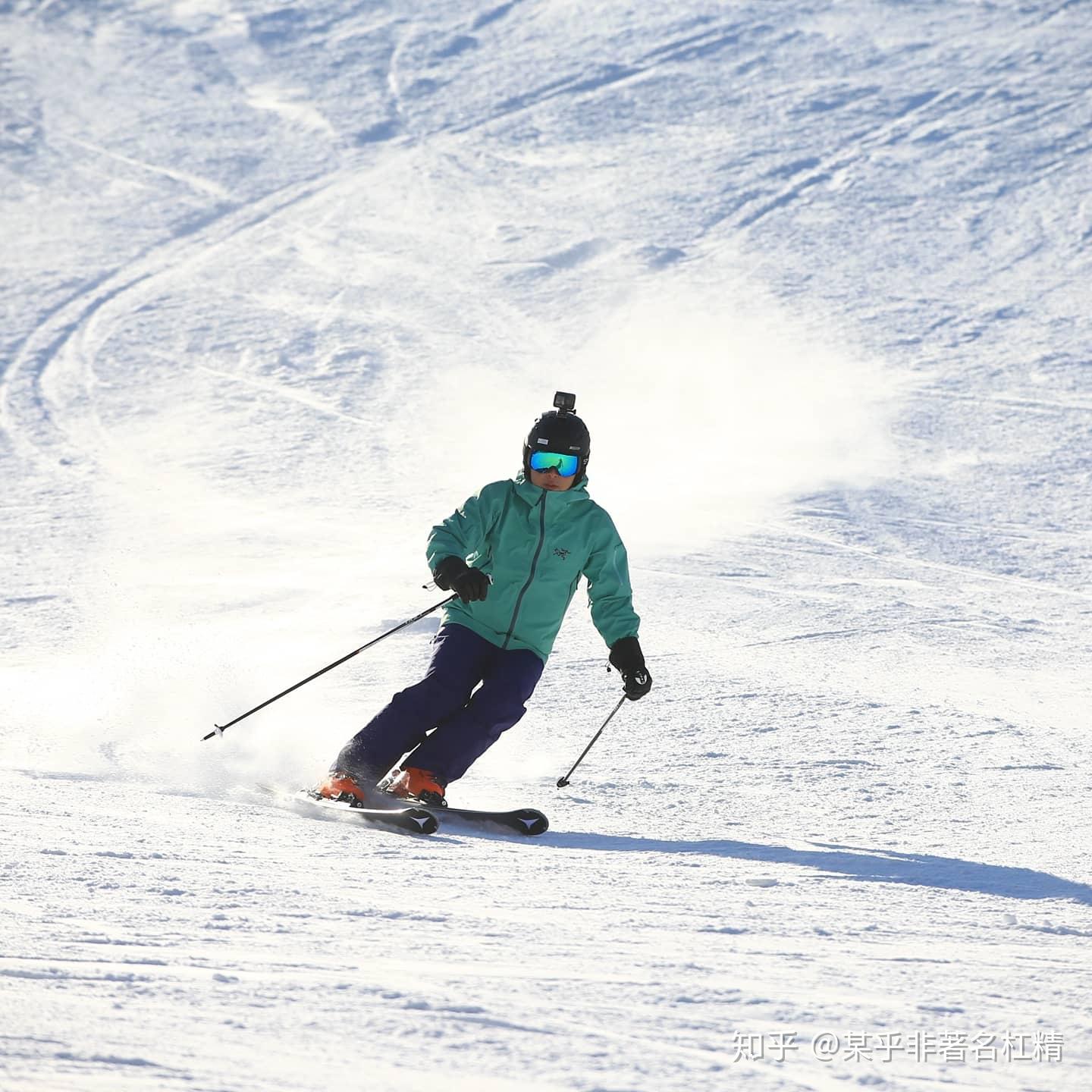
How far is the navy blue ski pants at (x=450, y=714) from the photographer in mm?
3939

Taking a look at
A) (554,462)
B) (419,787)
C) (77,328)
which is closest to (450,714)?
(419,787)

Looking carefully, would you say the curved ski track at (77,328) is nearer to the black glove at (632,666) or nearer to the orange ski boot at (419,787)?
the orange ski boot at (419,787)

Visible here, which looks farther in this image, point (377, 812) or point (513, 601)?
point (513, 601)

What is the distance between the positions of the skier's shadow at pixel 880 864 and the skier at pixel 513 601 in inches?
19.7

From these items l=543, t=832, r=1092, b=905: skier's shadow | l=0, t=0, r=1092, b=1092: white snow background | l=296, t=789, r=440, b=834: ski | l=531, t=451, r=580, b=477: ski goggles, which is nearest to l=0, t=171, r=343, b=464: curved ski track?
l=0, t=0, r=1092, b=1092: white snow background

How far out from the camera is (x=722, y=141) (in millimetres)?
15633

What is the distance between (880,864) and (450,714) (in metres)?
1.36

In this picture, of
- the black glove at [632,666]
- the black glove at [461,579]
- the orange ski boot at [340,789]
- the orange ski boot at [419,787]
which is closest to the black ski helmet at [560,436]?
the black glove at [461,579]

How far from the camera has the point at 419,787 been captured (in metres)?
3.89

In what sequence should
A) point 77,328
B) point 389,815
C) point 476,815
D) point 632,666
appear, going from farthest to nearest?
point 77,328 < point 632,666 < point 476,815 < point 389,815

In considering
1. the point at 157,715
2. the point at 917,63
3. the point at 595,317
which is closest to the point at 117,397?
the point at 595,317

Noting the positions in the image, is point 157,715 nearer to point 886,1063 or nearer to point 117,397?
point 886,1063

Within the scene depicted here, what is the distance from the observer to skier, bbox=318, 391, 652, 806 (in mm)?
A: 3980

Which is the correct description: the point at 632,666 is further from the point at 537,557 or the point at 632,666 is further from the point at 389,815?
the point at 389,815
